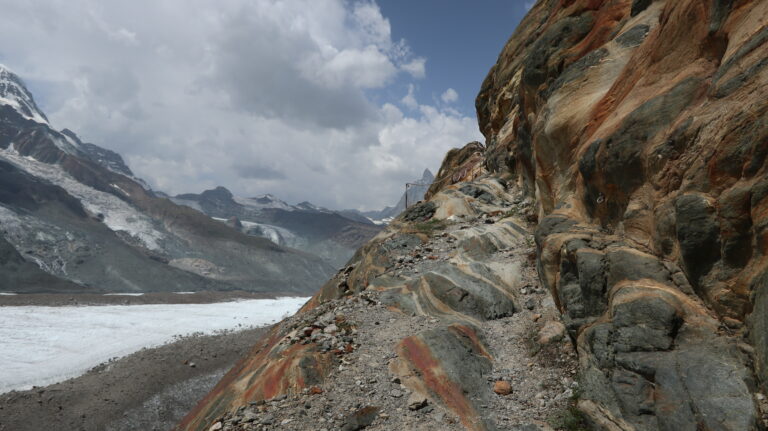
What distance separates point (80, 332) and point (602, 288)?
56.8 meters

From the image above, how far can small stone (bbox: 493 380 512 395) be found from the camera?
8.91 m

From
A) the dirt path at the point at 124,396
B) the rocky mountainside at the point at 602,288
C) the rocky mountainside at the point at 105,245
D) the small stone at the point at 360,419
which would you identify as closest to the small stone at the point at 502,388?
the rocky mountainside at the point at 602,288

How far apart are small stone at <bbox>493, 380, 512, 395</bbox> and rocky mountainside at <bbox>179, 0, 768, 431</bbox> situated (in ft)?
0.18

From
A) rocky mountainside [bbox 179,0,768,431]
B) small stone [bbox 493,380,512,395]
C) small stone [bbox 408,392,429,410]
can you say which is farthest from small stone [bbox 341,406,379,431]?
small stone [bbox 493,380,512,395]

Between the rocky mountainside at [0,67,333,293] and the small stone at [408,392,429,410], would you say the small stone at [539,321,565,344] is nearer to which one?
the small stone at [408,392,429,410]

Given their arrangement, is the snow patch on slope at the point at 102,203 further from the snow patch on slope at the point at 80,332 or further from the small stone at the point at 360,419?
the small stone at the point at 360,419

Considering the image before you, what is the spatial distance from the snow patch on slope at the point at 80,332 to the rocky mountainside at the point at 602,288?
33.2 meters

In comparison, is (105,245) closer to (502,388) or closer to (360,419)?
(360,419)

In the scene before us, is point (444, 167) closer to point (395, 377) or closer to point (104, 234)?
point (395, 377)

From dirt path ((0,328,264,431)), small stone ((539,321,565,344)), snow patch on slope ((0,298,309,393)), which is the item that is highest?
small stone ((539,321,565,344))

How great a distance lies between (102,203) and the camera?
600 ft

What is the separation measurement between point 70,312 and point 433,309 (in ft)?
211

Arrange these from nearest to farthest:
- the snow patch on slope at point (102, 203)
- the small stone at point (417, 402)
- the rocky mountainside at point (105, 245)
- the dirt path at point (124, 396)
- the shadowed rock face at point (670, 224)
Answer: the shadowed rock face at point (670, 224), the small stone at point (417, 402), the dirt path at point (124, 396), the rocky mountainside at point (105, 245), the snow patch on slope at point (102, 203)

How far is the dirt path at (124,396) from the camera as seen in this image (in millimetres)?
23797
